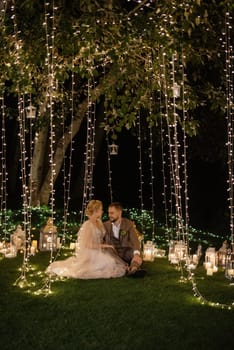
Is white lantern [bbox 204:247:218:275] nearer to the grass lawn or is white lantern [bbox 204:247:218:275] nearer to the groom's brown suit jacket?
the grass lawn

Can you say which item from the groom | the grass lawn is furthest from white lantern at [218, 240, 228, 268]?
the groom

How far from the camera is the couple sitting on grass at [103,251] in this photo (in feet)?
25.5

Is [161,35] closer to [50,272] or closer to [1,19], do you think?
[1,19]

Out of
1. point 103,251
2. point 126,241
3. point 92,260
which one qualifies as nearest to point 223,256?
point 126,241

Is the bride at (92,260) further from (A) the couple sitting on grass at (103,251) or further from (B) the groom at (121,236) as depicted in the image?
(B) the groom at (121,236)

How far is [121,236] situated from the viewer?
27.5 ft

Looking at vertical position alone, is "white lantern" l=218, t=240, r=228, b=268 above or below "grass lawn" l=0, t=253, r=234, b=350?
above


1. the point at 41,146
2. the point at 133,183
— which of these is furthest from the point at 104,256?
the point at 133,183

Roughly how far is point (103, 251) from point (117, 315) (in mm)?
1900

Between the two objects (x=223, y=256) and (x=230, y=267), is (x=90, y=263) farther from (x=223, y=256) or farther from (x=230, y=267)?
(x=223, y=256)

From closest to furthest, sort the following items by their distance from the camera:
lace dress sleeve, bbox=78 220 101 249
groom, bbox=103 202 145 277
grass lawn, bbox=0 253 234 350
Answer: grass lawn, bbox=0 253 234 350 → lace dress sleeve, bbox=78 220 101 249 → groom, bbox=103 202 145 277

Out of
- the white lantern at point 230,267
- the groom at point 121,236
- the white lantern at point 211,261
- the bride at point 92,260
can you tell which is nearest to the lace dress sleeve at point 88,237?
the bride at point 92,260

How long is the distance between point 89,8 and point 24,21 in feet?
4.63

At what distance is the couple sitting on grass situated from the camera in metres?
7.76
